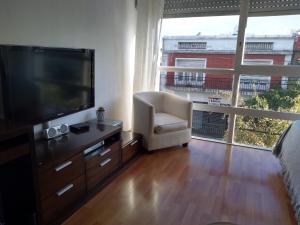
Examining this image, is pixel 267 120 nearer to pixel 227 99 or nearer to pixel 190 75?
pixel 227 99

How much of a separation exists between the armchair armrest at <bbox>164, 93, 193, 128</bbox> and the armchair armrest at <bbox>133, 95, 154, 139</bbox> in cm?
57

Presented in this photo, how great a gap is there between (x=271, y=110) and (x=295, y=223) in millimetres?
1806

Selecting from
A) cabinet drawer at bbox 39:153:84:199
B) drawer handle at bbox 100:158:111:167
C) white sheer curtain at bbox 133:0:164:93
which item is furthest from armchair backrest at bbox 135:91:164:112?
cabinet drawer at bbox 39:153:84:199

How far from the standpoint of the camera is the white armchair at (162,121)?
9.89 ft

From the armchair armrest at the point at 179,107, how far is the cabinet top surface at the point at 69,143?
1.09m

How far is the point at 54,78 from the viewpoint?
209 centimetres

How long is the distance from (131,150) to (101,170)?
663 millimetres

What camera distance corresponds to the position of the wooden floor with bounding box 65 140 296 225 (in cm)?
192

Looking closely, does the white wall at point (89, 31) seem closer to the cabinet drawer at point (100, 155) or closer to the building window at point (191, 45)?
the cabinet drawer at point (100, 155)

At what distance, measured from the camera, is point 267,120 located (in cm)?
340

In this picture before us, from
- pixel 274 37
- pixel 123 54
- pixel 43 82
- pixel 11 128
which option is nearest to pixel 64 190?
pixel 11 128

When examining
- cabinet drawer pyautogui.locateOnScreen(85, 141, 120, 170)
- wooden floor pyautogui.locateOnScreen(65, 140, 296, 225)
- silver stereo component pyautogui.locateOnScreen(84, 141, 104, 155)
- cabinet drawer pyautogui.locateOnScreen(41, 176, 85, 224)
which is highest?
silver stereo component pyautogui.locateOnScreen(84, 141, 104, 155)

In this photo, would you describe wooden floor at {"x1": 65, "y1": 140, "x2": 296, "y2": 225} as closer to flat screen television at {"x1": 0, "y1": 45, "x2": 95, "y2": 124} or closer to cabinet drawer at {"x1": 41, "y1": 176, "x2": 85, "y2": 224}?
cabinet drawer at {"x1": 41, "y1": 176, "x2": 85, "y2": 224}

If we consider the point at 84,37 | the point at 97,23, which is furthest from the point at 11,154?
the point at 97,23
